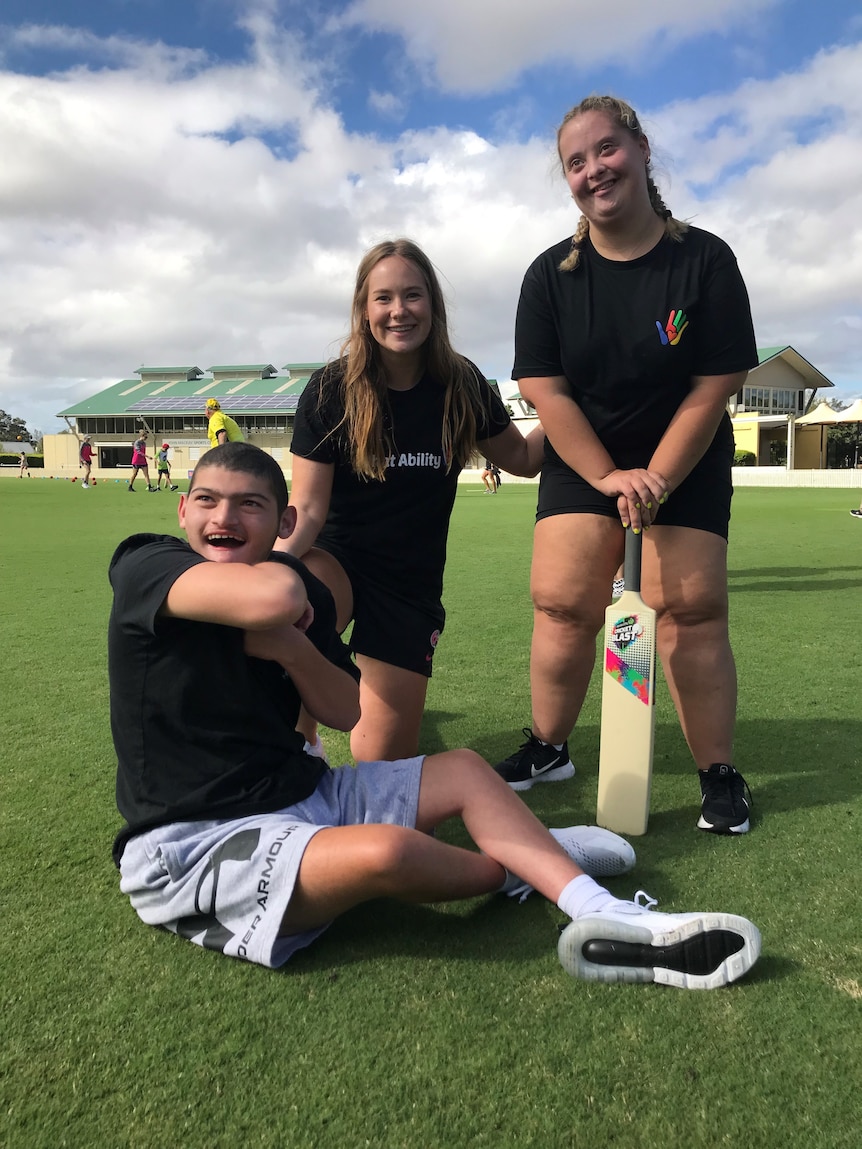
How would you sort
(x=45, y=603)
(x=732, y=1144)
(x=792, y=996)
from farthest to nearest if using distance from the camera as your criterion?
(x=45, y=603)
(x=792, y=996)
(x=732, y=1144)

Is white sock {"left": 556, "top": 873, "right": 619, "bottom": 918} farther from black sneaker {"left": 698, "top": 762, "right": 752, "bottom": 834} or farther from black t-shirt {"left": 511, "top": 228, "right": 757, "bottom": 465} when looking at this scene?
black t-shirt {"left": 511, "top": 228, "right": 757, "bottom": 465}

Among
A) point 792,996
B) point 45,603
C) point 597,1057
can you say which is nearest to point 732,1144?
point 597,1057

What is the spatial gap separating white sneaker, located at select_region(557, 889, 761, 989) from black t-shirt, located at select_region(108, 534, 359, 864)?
774mm

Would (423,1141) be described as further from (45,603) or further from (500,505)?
(500,505)

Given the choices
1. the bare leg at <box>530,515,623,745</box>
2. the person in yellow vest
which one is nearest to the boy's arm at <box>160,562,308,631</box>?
the bare leg at <box>530,515,623,745</box>

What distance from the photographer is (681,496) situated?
292 cm

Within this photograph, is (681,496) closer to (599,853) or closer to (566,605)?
(566,605)

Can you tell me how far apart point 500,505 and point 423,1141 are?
64.3ft

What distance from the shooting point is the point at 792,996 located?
1757 mm

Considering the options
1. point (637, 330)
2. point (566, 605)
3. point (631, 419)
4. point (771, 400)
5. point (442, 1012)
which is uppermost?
point (771, 400)

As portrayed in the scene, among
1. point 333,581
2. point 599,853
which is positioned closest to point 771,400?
point 333,581

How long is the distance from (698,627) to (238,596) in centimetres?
169

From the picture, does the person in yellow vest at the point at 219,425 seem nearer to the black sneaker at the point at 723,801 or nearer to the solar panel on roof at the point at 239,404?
the black sneaker at the point at 723,801

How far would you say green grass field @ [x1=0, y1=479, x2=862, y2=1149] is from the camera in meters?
1.42
